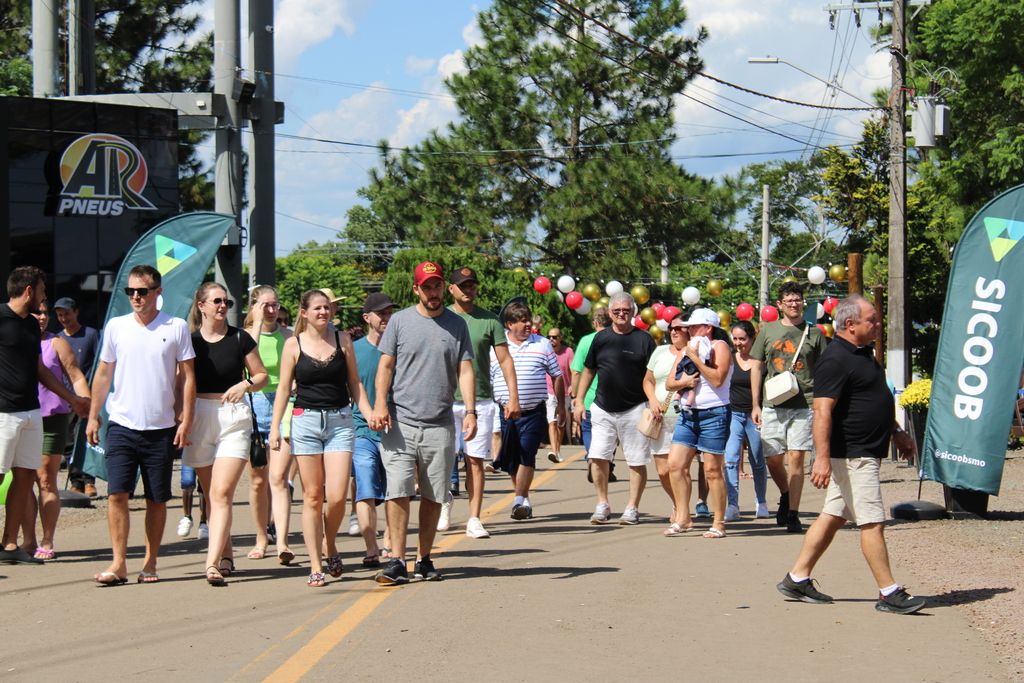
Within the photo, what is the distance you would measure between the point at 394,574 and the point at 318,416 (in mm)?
1115

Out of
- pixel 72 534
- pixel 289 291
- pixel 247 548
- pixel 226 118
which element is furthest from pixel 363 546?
pixel 289 291

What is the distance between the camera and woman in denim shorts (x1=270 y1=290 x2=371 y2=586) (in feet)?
24.5

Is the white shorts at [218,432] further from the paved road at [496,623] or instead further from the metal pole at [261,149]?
the metal pole at [261,149]

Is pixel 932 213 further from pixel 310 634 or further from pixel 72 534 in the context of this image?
pixel 310 634

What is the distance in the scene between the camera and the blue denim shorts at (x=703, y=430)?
31.9ft

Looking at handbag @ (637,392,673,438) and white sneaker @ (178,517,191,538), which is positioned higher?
handbag @ (637,392,673,438)

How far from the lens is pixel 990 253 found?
32.2ft

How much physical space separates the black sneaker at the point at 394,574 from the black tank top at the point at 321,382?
3.48 feet

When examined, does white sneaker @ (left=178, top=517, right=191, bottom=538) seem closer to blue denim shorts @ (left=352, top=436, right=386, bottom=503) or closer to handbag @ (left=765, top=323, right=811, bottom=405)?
blue denim shorts @ (left=352, top=436, right=386, bottom=503)

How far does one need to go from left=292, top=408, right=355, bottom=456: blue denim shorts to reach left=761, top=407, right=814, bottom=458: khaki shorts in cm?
424

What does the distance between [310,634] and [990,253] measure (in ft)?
22.0

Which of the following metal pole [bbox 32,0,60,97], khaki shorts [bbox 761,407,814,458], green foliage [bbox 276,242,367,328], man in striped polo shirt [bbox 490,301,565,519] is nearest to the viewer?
khaki shorts [bbox 761,407,814,458]

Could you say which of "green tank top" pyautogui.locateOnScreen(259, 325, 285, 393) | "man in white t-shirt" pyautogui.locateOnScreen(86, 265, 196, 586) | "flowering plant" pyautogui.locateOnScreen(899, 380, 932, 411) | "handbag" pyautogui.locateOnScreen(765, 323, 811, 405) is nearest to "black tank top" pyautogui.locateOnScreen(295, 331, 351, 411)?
"man in white t-shirt" pyautogui.locateOnScreen(86, 265, 196, 586)

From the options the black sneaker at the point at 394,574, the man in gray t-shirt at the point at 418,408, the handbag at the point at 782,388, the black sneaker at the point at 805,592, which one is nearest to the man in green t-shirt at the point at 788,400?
the handbag at the point at 782,388
